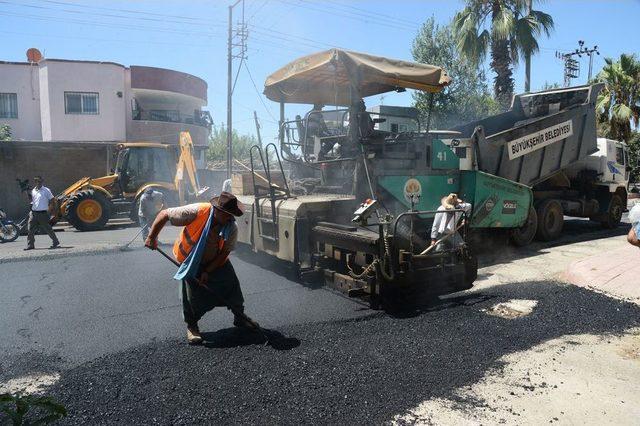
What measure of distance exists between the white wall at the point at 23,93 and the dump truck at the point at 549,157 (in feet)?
69.7

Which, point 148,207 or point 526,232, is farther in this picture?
point 526,232

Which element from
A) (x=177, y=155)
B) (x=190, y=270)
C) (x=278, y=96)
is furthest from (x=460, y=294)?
(x=177, y=155)

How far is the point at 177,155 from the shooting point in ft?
44.9

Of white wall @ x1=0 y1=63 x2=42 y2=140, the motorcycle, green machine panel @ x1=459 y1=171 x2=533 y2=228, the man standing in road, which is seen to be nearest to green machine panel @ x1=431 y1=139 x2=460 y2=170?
green machine panel @ x1=459 y1=171 x2=533 y2=228

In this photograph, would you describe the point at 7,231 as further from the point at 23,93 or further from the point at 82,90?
the point at 23,93

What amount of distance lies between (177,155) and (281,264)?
772 cm

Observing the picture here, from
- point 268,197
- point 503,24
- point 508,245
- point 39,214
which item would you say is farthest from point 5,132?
point 508,245

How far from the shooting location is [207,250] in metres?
4.31

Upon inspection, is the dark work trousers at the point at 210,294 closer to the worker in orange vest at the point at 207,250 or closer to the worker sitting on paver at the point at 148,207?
the worker in orange vest at the point at 207,250

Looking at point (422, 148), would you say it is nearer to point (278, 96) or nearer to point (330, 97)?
point (330, 97)

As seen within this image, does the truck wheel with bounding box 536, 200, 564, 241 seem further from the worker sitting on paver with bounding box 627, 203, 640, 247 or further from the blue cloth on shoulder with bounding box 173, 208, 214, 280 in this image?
the blue cloth on shoulder with bounding box 173, 208, 214, 280

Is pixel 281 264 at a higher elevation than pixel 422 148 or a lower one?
lower

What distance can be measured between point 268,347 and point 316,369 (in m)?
0.61

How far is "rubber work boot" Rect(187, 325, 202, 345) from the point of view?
13.9ft
